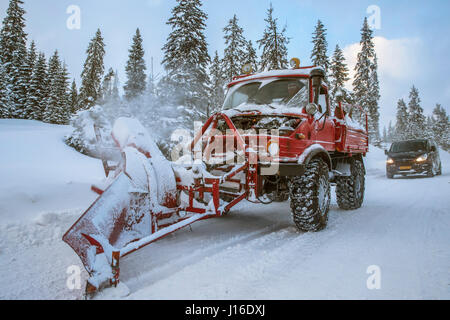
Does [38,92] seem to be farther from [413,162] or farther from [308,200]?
[308,200]

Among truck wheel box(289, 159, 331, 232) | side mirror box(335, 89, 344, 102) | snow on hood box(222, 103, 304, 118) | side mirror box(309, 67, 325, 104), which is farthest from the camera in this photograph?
side mirror box(335, 89, 344, 102)

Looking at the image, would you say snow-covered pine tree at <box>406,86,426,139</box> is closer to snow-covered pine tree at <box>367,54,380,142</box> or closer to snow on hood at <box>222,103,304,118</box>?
snow-covered pine tree at <box>367,54,380,142</box>

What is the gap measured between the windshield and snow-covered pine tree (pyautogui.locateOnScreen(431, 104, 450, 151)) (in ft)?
244

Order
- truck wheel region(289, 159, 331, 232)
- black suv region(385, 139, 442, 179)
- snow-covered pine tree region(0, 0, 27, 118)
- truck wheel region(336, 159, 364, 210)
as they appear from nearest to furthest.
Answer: truck wheel region(289, 159, 331, 232), truck wheel region(336, 159, 364, 210), black suv region(385, 139, 442, 179), snow-covered pine tree region(0, 0, 27, 118)

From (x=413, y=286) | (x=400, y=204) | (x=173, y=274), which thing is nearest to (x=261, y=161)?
(x=173, y=274)

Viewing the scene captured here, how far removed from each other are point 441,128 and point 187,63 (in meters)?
74.0

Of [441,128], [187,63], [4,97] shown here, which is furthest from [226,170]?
[441,128]

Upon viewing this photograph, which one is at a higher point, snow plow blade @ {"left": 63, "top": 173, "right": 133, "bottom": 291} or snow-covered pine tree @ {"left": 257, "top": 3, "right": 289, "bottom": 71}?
snow-covered pine tree @ {"left": 257, "top": 3, "right": 289, "bottom": 71}

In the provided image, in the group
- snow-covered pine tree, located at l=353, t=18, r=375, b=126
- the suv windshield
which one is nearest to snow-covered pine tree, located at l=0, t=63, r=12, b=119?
the suv windshield

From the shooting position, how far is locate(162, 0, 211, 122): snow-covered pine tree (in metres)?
15.6

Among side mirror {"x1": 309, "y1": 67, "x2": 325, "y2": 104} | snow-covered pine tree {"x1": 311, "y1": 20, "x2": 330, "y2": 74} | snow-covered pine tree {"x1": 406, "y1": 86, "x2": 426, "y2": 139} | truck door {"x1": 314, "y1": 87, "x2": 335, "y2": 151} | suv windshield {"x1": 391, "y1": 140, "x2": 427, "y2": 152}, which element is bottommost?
suv windshield {"x1": 391, "y1": 140, "x2": 427, "y2": 152}

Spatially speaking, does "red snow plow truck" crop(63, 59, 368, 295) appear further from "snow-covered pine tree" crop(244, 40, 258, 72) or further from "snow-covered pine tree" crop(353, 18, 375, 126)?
"snow-covered pine tree" crop(353, 18, 375, 126)

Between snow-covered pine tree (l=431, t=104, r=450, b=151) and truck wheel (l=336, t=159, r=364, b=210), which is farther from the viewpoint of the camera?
snow-covered pine tree (l=431, t=104, r=450, b=151)

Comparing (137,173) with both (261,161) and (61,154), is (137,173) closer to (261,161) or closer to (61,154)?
(261,161)
